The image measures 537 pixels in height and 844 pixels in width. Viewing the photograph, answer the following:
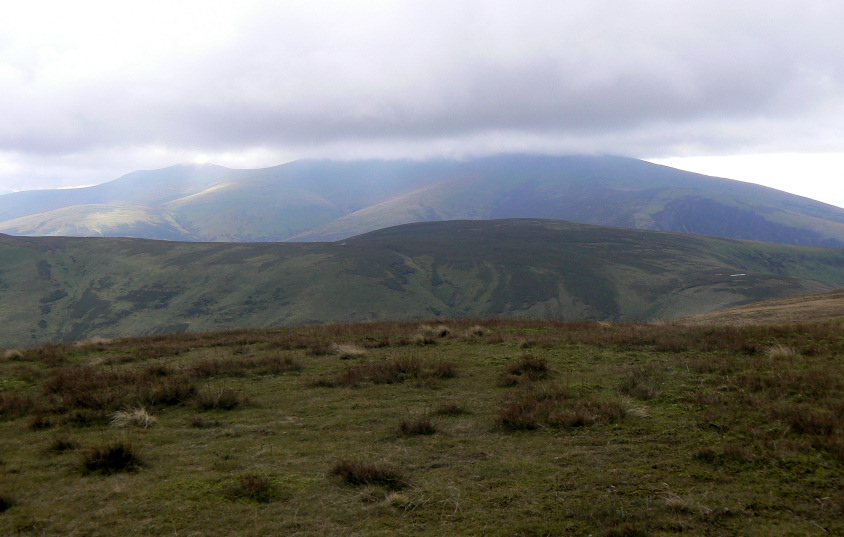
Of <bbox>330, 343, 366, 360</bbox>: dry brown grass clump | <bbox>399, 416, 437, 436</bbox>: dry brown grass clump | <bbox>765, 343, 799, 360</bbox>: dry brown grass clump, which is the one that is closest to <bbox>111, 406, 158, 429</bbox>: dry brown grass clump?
<bbox>399, 416, 437, 436</bbox>: dry brown grass clump

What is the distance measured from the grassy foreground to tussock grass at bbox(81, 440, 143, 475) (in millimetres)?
29

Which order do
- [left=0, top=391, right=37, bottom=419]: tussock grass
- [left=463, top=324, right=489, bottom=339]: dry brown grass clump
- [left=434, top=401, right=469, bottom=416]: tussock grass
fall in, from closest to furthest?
[left=434, top=401, right=469, bottom=416]: tussock grass < [left=0, top=391, right=37, bottom=419]: tussock grass < [left=463, top=324, right=489, bottom=339]: dry brown grass clump

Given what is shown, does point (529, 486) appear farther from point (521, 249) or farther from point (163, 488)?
point (521, 249)

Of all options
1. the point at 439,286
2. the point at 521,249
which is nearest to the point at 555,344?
the point at 439,286

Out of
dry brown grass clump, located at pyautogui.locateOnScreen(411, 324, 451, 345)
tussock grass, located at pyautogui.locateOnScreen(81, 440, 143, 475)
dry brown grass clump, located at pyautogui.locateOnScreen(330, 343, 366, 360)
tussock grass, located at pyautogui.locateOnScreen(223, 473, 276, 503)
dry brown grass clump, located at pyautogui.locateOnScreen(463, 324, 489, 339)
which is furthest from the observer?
dry brown grass clump, located at pyautogui.locateOnScreen(463, 324, 489, 339)

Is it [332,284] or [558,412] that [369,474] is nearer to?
[558,412]

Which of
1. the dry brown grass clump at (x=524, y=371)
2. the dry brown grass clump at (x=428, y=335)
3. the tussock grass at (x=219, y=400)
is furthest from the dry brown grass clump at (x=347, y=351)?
the dry brown grass clump at (x=524, y=371)

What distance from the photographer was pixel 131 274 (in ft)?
445

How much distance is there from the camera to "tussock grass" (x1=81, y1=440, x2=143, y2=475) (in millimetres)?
7258

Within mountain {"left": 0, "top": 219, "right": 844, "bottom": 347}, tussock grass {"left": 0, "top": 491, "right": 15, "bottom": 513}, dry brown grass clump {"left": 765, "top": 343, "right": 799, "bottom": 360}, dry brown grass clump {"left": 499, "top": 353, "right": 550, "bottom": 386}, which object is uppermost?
dry brown grass clump {"left": 765, "top": 343, "right": 799, "bottom": 360}

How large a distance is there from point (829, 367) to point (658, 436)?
16.7 ft

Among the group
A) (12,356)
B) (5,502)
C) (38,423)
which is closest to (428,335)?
(38,423)

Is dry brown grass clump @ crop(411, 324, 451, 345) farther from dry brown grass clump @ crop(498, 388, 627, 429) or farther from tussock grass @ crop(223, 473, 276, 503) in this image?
tussock grass @ crop(223, 473, 276, 503)

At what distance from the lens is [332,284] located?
420 ft
